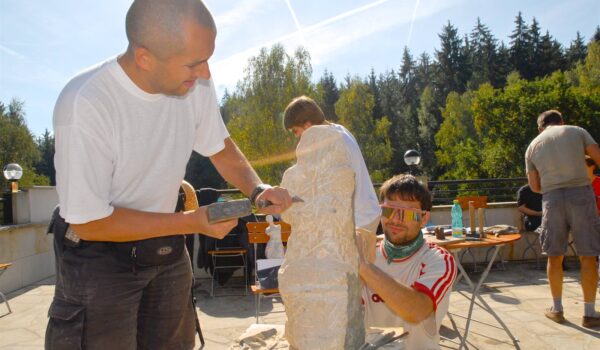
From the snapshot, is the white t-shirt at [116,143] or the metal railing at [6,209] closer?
the white t-shirt at [116,143]

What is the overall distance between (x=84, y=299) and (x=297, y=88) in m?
23.1

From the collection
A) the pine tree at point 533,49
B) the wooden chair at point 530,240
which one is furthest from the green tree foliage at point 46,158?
the pine tree at point 533,49

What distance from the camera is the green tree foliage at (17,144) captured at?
28750mm

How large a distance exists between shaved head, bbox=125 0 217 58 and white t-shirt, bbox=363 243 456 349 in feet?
4.29

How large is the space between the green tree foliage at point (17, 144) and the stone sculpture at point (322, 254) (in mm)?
30924

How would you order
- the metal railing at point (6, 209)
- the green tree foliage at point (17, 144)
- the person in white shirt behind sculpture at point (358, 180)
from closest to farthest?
the person in white shirt behind sculpture at point (358, 180) < the metal railing at point (6, 209) < the green tree foliage at point (17, 144)

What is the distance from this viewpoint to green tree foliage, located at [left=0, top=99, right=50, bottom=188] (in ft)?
94.3

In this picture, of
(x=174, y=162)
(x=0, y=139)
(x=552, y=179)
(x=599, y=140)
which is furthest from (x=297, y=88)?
(x=174, y=162)

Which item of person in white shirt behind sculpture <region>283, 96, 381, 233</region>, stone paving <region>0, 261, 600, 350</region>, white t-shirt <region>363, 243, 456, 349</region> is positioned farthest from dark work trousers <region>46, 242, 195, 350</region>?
stone paving <region>0, 261, 600, 350</region>

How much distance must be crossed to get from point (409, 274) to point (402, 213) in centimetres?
28

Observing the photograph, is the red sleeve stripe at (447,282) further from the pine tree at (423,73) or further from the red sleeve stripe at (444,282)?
the pine tree at (423,73)

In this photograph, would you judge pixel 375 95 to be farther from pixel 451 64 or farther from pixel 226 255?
pixel 226 255

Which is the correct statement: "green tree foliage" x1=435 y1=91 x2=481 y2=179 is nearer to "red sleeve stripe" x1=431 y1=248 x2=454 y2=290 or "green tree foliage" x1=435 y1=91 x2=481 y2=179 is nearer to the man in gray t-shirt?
the man in gray t-shirt

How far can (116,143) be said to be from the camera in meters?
1.50
